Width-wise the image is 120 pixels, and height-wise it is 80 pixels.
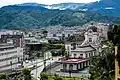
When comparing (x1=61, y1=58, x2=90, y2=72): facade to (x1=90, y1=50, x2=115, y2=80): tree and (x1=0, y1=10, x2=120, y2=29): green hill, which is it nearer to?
(x1=90, y1=50, x2=115, y2=80): tree

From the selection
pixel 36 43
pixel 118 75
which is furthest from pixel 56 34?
pixel 118 75

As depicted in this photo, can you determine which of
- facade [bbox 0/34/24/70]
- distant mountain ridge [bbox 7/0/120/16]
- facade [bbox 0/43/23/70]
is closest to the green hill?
distant mountain ridge [bbox 7/0/120/16]

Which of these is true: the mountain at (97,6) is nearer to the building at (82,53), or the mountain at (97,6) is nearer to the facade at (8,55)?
the building at (82,53)

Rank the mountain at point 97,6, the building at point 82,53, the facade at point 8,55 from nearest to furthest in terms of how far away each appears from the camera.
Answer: the building at point 82,53, the facade at point 8,55, the mountain at point 97,6

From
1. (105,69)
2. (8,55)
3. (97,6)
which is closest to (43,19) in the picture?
(97,6)

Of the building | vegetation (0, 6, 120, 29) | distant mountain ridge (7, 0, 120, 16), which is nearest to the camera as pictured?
the building

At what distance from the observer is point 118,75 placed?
9.96ft

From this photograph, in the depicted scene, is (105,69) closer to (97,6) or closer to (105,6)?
(105,6)

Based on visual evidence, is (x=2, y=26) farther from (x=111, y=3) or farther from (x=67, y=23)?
(x=111, y=3)

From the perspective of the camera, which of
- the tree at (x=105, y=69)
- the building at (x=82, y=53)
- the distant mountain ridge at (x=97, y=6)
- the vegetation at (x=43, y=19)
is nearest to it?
the tree at (x=105, y=69)

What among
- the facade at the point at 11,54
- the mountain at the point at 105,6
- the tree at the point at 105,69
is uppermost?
the tree at the point at 105,69

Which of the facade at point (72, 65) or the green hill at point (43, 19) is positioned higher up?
the facade at point (72, 65)

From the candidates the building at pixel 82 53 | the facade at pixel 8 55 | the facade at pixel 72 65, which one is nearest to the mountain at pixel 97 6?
the building at pixel 82 53

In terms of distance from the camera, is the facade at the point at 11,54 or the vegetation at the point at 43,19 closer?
the facade at the point at 11,54
